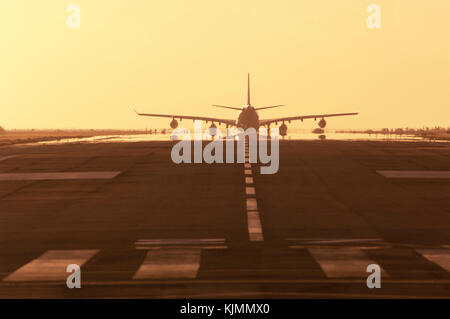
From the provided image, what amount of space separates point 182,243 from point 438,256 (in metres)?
4.85

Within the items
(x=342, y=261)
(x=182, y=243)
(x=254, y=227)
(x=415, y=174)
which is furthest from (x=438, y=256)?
(x=415, y=174)

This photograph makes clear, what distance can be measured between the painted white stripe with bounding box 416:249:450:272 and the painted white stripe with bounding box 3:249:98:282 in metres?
5.79

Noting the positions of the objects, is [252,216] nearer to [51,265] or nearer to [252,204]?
[252,204]

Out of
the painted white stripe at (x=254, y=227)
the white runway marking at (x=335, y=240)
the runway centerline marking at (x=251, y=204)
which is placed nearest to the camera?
the white runway marking at (x=335, y=240)

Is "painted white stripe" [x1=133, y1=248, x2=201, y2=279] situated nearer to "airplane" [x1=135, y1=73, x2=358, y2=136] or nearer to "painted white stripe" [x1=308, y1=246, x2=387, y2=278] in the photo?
"painted white stripe" [x1=308, y1=246, x2=387, y2=278]

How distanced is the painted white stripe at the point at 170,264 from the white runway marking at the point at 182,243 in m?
0.48

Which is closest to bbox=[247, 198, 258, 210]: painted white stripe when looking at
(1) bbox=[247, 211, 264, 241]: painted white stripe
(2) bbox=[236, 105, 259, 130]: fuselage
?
(1) bbox=[247, 211, 264, 241]: painted white stripe

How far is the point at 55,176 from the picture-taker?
1326 inches

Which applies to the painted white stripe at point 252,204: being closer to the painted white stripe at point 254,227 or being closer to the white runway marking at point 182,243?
the painted white stripe at point 254,227

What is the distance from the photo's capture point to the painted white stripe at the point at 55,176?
108ft

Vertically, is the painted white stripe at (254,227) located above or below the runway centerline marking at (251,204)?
below

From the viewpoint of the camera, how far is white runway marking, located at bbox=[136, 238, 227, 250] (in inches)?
610

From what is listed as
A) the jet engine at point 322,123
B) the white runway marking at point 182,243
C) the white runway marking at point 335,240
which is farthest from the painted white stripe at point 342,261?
the jet engine at point 322,123

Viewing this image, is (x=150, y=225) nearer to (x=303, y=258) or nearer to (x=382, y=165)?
(x=303, y=258)
